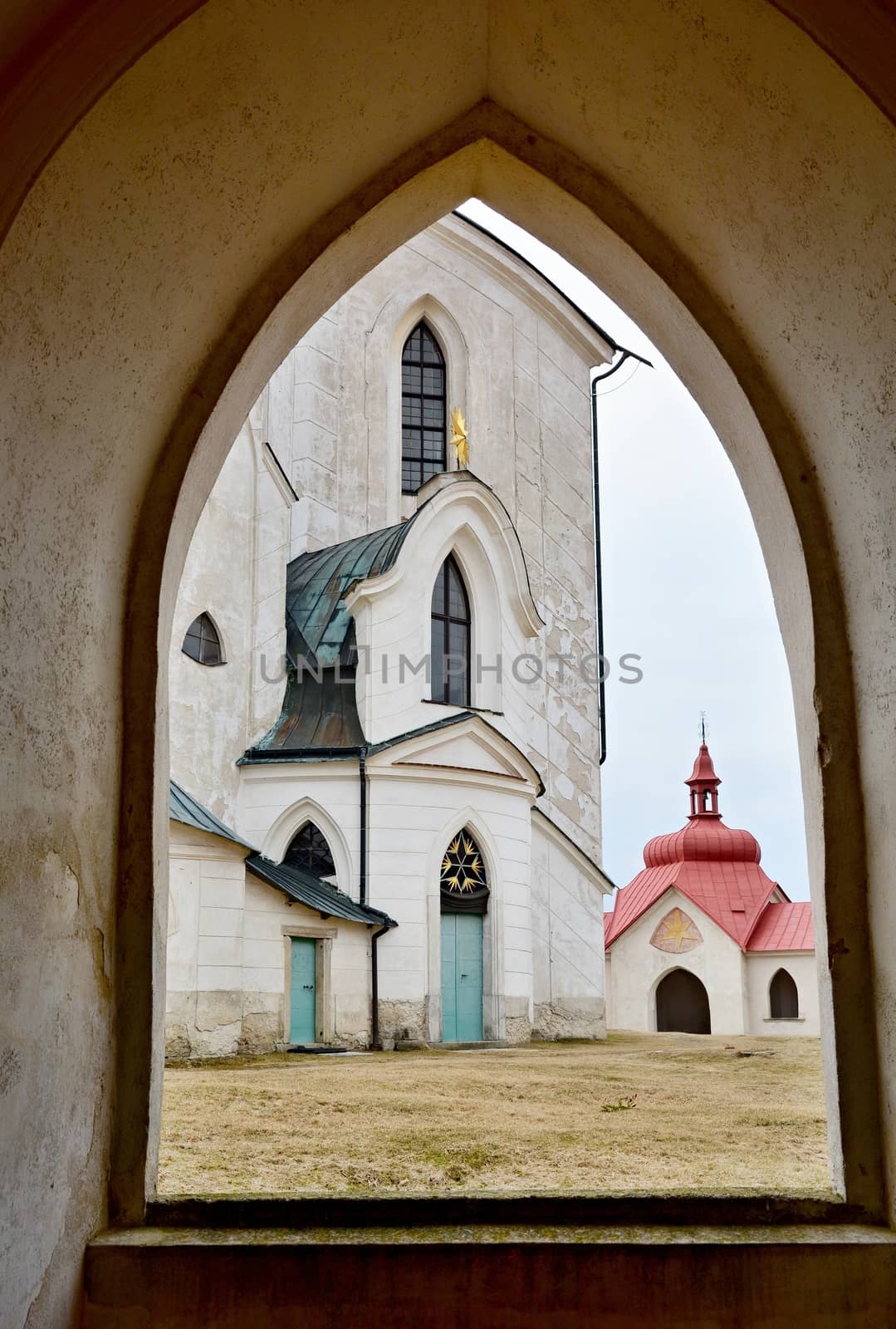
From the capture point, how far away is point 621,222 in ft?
12.8

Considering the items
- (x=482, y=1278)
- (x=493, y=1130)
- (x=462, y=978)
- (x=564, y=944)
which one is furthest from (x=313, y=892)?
(x=482, y=1278)

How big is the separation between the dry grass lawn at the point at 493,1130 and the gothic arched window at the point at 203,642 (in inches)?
293

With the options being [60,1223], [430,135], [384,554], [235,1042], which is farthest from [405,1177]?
[384,554]

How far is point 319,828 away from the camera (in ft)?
63.7

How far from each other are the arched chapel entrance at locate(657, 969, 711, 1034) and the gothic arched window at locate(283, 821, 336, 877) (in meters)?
18.6

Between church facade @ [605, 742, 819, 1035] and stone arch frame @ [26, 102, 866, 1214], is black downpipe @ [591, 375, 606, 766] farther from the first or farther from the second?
stone arch frame @ [26, 102, 866, 1214]

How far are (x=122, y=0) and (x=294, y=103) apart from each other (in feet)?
2.12

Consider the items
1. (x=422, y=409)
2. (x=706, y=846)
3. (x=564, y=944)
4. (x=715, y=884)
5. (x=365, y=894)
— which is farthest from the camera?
(x=706, y=846)

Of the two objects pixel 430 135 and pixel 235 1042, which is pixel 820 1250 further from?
pixel 235 1042

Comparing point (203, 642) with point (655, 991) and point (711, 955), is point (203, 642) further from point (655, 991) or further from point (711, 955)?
point (655, 991)

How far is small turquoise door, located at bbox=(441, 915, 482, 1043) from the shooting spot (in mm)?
19406

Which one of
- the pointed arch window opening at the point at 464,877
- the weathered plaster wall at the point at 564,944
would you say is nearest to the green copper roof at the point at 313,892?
the pointed arch window opening at the point at 464,877

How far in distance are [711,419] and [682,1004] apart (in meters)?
33.5

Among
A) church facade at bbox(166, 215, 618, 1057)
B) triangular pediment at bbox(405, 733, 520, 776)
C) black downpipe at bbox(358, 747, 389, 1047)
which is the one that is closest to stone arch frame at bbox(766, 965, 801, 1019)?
church facade at bbox(166, 215, 618, 1057)
